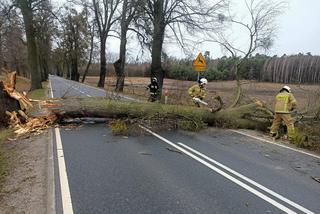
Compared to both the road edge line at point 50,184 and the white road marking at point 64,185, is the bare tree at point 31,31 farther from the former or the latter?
the white road marking at point 64,185

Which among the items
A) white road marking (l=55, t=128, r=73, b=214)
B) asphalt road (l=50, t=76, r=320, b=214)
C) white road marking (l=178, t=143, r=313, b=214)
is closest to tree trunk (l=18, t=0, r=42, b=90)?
asphalt road (l=50, t=76, r=320, b=214)

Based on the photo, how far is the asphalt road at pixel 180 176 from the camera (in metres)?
5.50

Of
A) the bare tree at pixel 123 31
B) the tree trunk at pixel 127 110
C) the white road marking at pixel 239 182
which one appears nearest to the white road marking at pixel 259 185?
the white road marking at pixel 239 182

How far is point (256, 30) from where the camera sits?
1786cm

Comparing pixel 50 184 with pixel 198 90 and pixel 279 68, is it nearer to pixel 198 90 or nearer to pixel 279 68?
pixel 198 90

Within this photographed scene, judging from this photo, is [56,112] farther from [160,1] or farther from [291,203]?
[160,1]

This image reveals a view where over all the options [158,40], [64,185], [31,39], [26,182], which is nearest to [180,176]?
[64,185]

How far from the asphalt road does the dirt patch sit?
284mm

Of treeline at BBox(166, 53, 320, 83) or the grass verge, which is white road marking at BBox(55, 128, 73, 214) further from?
treeline at BBox(166, 53, 320, 83)

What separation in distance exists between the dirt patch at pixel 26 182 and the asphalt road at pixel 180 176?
284mm

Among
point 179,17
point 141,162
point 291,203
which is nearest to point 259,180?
point 291,203

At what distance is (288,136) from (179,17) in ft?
46.0

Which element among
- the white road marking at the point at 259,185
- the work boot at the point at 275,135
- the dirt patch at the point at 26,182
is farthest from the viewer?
the work boot at the point at 275,135

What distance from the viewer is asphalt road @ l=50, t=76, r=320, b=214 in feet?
18.0
